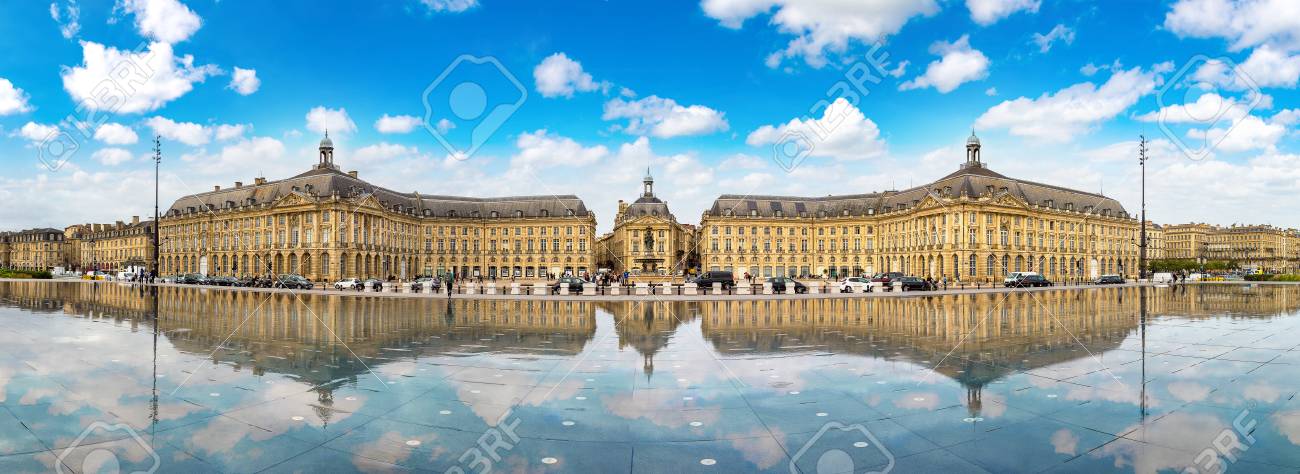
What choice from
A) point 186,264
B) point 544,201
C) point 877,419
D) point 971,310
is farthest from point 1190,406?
point 186,264

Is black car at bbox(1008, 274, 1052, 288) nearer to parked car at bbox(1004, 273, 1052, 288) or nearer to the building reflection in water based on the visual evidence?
parked car at bbox(1004, 273, 1052, 288)

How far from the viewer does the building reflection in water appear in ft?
42.5

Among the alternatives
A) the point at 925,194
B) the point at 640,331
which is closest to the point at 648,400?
the point at 640,331

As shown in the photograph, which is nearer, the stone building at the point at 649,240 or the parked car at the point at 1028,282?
the parked car at the point at 1028,282

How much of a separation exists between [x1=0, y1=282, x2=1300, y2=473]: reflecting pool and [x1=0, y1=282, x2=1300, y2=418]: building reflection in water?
152mm

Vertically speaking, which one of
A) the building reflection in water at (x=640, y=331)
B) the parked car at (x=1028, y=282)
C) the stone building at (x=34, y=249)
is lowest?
the parked car at (x=1028, y=282)

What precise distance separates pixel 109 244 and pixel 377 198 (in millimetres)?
90056

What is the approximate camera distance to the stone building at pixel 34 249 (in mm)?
150125

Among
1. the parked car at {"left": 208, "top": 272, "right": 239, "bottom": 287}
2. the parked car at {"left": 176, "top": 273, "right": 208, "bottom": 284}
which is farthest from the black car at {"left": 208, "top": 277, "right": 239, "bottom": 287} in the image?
the parked car at {"left": 176, "top": 273, "right": 208, "bottom": 284}

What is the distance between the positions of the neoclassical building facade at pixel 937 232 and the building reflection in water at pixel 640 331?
54548mm
